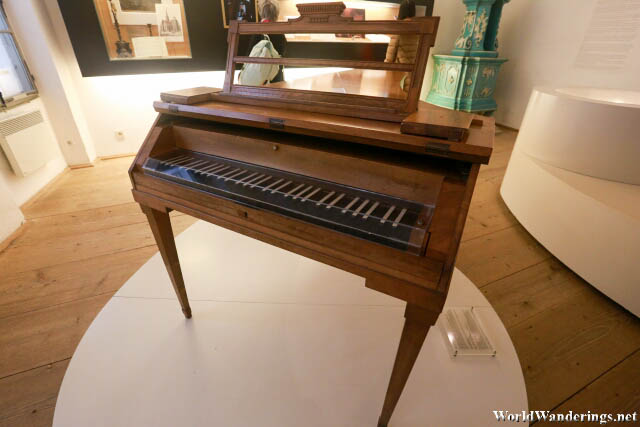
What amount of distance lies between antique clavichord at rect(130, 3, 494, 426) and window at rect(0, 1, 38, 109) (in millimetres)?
2324

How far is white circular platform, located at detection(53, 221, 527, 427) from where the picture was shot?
1.12 meters

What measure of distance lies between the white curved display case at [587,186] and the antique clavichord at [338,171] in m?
1.33

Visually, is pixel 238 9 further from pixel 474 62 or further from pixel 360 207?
pixel 360 207

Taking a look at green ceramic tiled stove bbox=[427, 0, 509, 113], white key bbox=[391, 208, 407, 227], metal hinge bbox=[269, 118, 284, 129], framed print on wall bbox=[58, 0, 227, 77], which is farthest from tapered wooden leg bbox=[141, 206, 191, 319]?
green ceramic tiled stove bbox=[427, 0, 509, 113]

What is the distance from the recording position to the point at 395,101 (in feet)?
3.04

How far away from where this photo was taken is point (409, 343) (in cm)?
85

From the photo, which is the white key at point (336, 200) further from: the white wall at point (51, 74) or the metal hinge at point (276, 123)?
the white wall at point (51, 74)

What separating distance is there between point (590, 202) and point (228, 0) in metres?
3.50

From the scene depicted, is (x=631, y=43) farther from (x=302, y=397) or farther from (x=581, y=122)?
(x=302, y=397)

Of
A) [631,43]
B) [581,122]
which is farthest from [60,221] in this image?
[631,43]

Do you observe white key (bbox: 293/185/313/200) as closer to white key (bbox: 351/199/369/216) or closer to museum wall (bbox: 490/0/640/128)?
white key (bbox: 351/199/369/216)

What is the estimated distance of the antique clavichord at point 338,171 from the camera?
0.75 meters

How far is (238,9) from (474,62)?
2970 millimetres

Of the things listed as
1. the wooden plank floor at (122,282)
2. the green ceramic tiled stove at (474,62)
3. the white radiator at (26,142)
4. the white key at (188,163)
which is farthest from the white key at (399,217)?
the green ceramic tiled stove at (474,62)
